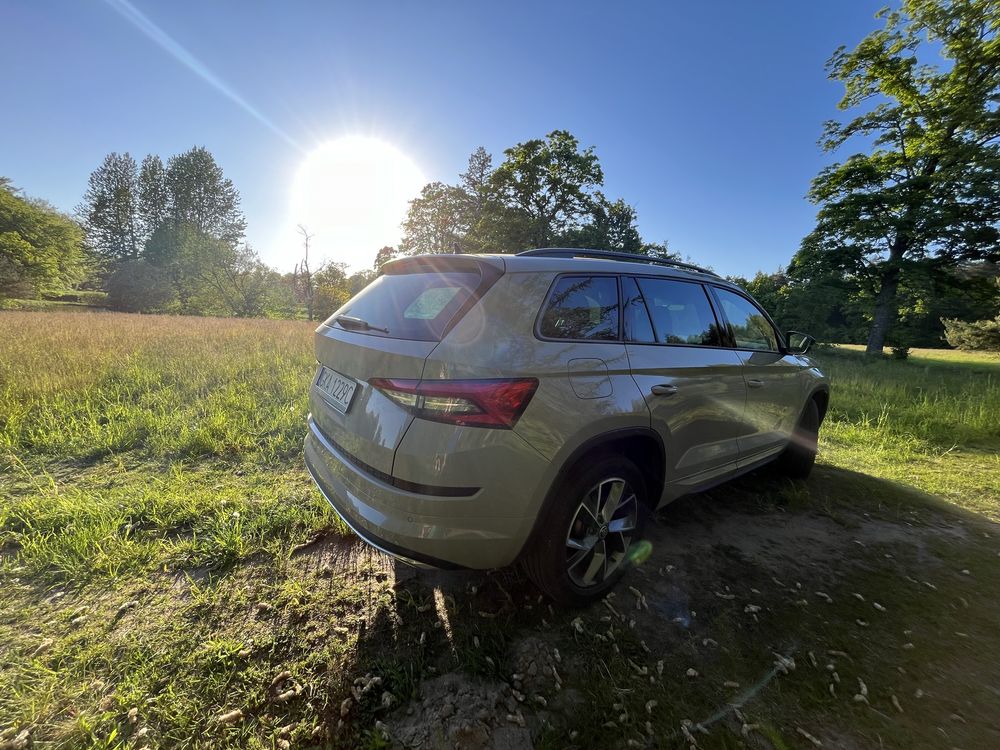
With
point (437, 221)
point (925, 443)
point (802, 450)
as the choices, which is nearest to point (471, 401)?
point (802, 450)

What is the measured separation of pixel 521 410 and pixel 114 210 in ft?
209

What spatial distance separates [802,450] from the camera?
12.2ft

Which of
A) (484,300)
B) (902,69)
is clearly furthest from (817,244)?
(484,300)

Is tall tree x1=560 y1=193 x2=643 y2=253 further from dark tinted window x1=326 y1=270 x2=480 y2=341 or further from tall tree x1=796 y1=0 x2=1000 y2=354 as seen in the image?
dark tinted window x1=326 y1=270 x2=480 y2=341

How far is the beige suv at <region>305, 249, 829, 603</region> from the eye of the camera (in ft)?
5.24

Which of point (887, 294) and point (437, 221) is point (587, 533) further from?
point (437, 221)

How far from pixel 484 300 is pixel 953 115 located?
24.2m

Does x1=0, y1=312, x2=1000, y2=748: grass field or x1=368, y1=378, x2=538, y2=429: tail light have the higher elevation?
x1=368, y1=378, x2=538, y2=429: tail light

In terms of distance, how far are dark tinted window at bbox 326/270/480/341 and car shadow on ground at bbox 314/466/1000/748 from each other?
1465 millimetres

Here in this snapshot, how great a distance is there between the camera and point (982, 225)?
1519cm

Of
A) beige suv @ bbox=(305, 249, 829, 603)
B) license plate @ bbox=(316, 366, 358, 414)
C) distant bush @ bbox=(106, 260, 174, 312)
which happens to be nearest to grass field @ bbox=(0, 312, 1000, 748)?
beige suv @ bbox=(305, 249, 829, 603)

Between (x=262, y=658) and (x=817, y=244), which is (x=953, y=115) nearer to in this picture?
(x=817, y=244)

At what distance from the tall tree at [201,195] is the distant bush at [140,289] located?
9.40 meters

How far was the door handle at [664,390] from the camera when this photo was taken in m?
2.15
